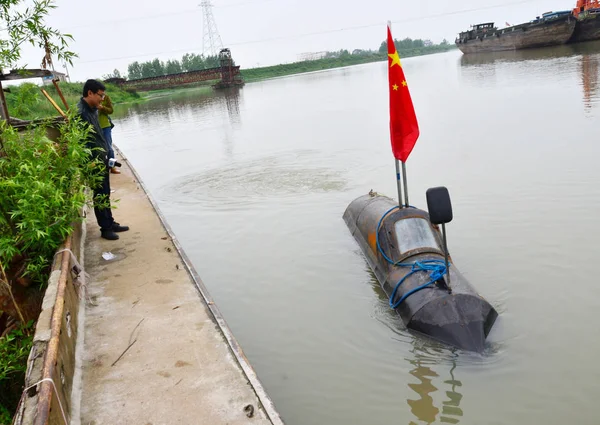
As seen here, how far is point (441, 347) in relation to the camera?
546cm

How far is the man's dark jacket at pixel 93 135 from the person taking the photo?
7059 mm

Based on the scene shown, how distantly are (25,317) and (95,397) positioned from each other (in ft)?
6.76

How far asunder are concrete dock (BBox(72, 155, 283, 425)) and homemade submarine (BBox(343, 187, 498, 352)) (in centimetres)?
228

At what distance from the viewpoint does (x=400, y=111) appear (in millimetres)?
6902

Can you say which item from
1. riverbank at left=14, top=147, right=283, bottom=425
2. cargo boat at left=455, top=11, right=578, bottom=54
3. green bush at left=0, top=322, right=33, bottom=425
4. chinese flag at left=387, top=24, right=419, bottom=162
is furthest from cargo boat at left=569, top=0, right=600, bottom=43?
green bush at left=0, top=322, right=33, bottom=425

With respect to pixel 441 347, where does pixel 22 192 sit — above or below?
above

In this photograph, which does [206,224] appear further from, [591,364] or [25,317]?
[591,364]

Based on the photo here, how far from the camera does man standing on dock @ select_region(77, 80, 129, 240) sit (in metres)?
7.06

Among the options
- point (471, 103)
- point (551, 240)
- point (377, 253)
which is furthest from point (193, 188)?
point (471, 103)

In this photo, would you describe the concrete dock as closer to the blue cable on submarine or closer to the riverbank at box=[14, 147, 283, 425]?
the riverbank at box=[14, 147, 283, 425]

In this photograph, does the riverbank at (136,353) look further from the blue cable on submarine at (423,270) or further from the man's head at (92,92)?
the blue cable on submarine at (423,270)

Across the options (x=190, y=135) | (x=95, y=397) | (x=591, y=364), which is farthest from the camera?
(x=190, y=135)

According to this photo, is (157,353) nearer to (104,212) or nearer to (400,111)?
(104,212)

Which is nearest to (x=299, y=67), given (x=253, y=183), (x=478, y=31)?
(x=478, y=31)
